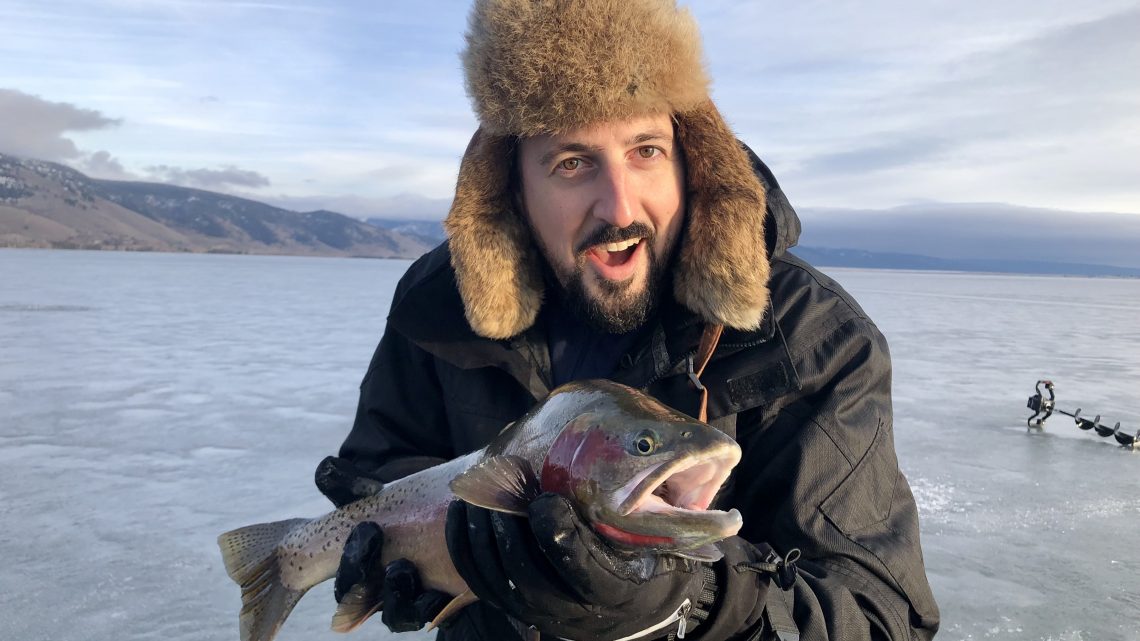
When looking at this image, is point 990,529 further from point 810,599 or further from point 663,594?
point 663,594

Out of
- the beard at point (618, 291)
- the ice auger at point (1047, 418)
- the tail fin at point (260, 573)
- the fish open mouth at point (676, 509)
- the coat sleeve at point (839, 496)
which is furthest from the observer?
the ice auger at point (1047, 418)

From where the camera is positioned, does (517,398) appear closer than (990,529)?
Yes

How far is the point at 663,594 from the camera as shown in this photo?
171 cm

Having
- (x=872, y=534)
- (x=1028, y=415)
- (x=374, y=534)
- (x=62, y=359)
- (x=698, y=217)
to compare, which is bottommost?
(x=62, y=359)

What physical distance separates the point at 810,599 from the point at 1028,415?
916 cm

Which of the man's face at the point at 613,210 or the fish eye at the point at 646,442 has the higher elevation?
the man's face at the point at 613,210

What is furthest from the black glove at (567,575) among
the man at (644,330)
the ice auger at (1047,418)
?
the ice auger at (1047,418)

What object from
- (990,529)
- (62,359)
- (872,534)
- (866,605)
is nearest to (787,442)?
(872,534)

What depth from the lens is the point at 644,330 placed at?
8.89 feet

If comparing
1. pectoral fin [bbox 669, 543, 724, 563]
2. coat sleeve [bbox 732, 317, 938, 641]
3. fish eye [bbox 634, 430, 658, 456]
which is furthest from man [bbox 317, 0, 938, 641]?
fish eye [bbox 634, 430, 658, 456]

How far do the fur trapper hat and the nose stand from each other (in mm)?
191

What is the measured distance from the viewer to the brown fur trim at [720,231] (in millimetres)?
2416

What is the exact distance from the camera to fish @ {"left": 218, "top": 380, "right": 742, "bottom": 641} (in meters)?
1.66

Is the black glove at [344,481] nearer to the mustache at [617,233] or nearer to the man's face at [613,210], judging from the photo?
the man's face at [613,210]
